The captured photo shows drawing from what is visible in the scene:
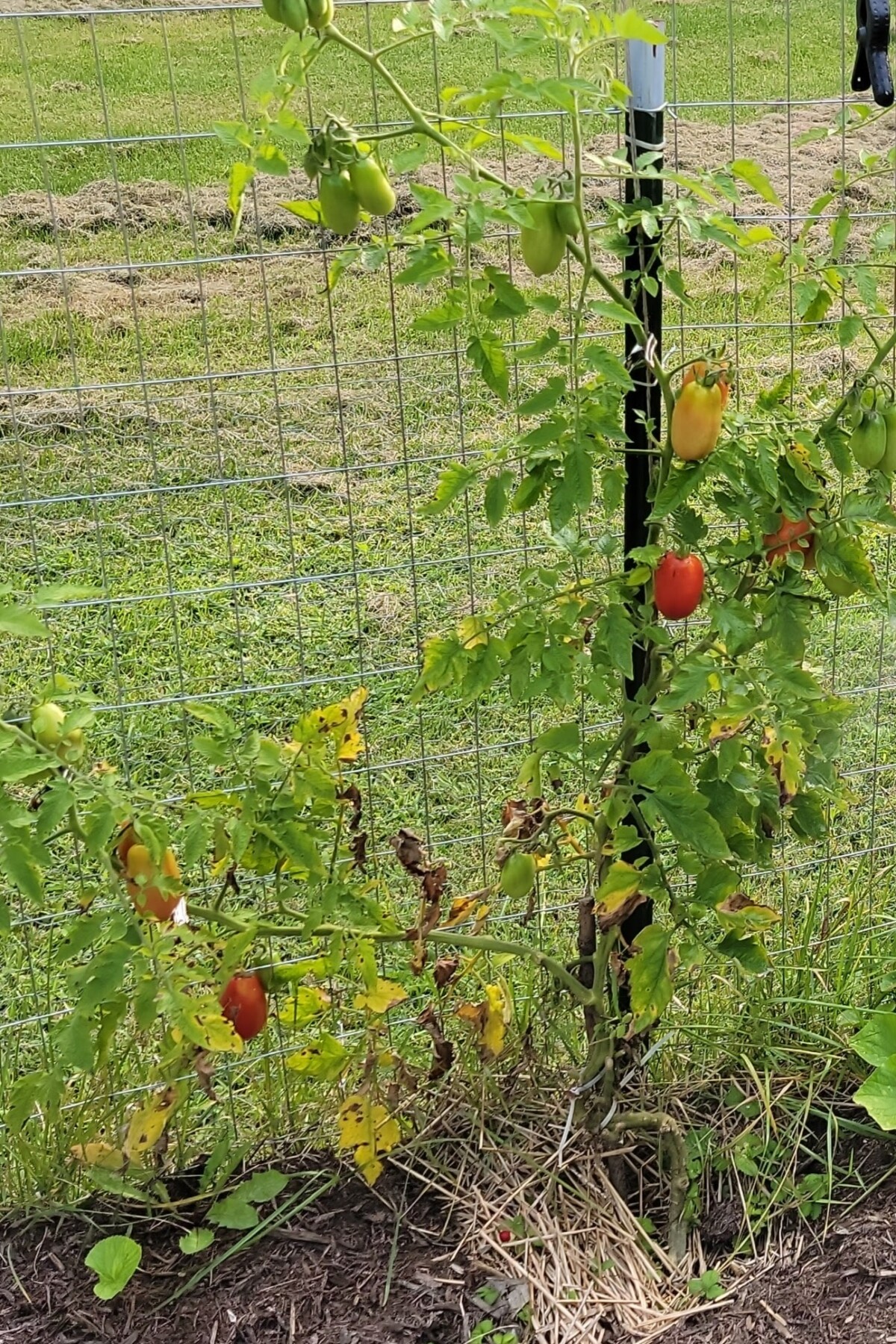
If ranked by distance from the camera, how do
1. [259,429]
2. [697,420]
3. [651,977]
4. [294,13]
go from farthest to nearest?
1. [259,429]
2. [651,977]
3. [697,420]
4. [294,13]

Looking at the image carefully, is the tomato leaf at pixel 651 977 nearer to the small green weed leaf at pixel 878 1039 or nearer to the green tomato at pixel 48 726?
the small green weed leaf at pixel 878 1039

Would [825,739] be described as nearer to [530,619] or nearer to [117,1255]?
[530,619]

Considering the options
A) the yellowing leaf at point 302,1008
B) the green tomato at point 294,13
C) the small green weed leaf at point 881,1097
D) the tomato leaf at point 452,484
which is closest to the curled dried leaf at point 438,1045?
the yellowing leaf at point 302,1008

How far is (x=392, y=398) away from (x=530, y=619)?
119 inches

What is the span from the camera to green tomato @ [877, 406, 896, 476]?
164cm

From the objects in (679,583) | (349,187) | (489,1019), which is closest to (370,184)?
(349,187)

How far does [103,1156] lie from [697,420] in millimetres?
1273

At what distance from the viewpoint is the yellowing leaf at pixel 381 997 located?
1.76 m

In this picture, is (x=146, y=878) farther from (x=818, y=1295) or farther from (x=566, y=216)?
(x=818, y=1295)

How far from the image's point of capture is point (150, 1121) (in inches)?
71.5

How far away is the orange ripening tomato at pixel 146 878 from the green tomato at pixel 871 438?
37.8 inches

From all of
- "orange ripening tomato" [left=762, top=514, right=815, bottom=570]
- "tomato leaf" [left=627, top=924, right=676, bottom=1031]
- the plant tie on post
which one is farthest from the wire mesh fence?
"tomato leaf" [left=627, top=924, right=676, bottom=1031]

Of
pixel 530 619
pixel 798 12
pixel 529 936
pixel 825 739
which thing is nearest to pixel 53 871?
pixel 529 936

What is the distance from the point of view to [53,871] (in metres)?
2.71
